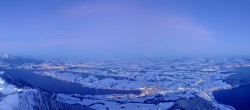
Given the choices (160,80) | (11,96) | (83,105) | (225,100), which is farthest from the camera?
(160,80)

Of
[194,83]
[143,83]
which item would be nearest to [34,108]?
[143,83]

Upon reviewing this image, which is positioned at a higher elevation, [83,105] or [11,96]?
[11,96]

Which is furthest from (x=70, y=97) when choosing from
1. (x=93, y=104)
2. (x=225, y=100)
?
(x=225, y=100)

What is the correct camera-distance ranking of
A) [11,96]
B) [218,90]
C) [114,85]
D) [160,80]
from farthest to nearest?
[160,80], [114,85], [218,90], [11,96]

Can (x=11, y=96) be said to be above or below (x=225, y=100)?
above

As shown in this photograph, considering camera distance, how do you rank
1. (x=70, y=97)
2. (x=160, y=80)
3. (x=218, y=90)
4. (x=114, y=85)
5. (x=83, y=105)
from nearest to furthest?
(x=83, y=105)
(x=70, y=97)
(x=218, y=90)
(x=114, y=85)
(x=160, y=80)

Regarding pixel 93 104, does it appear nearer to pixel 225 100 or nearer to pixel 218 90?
pixel 225 100

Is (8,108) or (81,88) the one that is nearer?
(8,108)

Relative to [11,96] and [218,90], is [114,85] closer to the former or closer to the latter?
[218,90]

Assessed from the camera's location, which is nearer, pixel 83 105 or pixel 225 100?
pixel 83 105
